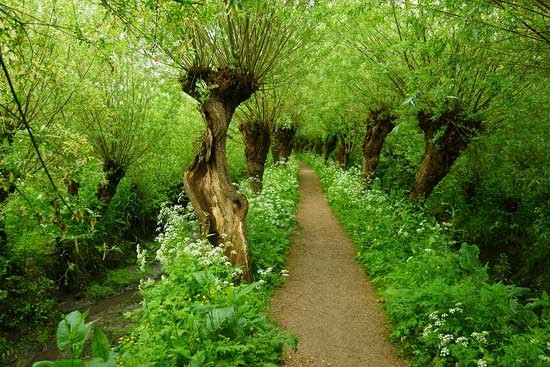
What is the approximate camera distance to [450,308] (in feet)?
18.8

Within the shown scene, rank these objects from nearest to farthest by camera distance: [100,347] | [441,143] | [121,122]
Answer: [100,347] < [441,143] < [121,122]

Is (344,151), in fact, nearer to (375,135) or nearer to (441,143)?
(375,135)

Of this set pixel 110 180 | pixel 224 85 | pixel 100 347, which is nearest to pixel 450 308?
pixel 100 347

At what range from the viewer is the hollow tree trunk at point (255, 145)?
13852 mm

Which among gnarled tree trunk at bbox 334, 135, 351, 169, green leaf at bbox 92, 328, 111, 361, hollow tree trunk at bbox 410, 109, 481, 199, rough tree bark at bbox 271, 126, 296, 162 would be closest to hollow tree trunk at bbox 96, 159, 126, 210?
hollow tree trunk at bbox 410, 109, 481, 199

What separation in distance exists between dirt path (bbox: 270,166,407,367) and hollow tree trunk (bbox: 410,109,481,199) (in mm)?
3032

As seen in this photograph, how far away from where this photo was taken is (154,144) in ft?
43.0

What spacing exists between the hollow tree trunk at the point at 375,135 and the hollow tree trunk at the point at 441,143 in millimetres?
4129

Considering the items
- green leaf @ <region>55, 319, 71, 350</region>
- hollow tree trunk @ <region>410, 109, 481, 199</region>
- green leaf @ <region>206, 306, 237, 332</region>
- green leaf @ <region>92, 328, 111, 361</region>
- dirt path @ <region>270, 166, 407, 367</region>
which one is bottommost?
dirt path @ <region>270, 166, 407, 367</region>

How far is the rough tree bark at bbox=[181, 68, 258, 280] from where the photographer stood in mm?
8344

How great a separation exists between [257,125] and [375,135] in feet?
18.7

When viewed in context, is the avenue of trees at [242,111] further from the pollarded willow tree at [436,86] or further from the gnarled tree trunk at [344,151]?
the gnarled tree trunk at [344,151]

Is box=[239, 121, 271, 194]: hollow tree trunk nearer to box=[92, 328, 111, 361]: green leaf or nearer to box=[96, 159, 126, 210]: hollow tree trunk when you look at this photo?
box=[96, 159, 126, 210]: hollow tree trunk

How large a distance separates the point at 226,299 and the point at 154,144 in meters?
9.14
